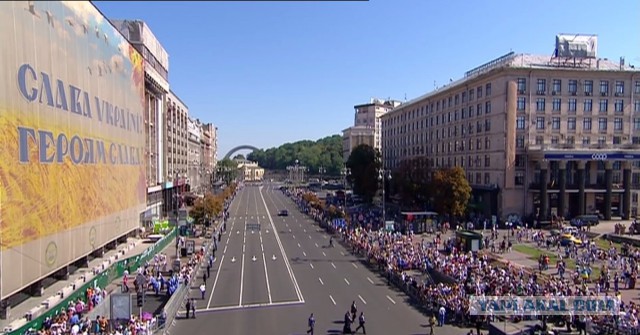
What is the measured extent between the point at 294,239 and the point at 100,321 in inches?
1358

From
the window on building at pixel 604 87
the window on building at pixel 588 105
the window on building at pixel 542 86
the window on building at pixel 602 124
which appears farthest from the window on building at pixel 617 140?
the window on building at pixel 542 86

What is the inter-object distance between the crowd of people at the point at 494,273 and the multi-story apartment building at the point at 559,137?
34.1ft

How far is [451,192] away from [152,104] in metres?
38.2

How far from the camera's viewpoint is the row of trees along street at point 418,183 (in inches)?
2304

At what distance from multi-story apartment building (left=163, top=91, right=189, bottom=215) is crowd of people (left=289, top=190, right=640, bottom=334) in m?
36.2

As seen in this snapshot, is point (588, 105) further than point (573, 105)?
Yes

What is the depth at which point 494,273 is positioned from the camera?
1268 inches

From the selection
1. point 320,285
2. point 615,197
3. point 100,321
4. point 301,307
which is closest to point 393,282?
point 320,285

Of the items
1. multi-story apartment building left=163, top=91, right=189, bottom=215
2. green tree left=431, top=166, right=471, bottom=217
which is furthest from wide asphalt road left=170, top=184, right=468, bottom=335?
multi-story apartment building left=163, top=91, right=189, bottom=215

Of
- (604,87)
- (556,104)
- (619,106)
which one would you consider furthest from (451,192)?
(619,106)

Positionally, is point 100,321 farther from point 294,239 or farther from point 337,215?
point 337,215

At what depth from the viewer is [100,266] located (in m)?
35.3

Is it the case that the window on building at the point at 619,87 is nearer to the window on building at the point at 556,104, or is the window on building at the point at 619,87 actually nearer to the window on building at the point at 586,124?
the window on building at the point at 586,124

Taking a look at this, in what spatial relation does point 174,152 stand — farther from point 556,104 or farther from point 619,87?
point 619,87
